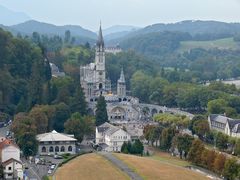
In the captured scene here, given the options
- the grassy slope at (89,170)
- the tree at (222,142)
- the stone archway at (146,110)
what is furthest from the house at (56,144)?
the stone archway at (146,110)

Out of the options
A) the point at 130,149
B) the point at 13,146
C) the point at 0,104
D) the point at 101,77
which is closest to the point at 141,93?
the point at 101,77

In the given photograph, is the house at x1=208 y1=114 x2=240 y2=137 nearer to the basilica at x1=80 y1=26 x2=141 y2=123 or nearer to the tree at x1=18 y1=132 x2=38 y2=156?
the basilica at x1=80 y1=26 x2=141 y2=123

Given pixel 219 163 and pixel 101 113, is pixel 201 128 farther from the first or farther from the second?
pixel 219 163

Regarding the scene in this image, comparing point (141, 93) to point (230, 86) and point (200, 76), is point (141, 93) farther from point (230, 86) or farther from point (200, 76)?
point (200, 76)

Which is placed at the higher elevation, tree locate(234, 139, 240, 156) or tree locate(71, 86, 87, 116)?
tree locate(71, 86, 87, 116)

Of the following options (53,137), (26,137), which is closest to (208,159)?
(53,137)

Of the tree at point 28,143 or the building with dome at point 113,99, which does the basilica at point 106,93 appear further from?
the tree at point 28,143

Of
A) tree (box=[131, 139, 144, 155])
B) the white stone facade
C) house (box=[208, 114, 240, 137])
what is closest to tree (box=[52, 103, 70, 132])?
tree (box=[131, 139, 144, 155])
